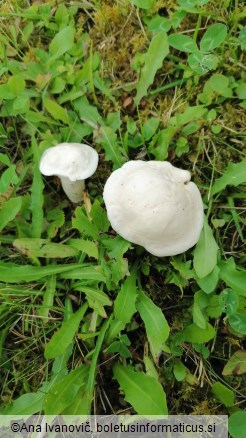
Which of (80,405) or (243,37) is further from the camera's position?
(243,37)

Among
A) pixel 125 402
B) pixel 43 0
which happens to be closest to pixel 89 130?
pixel 43 0

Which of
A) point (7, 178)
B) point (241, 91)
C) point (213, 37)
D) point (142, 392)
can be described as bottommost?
point (142, 392)

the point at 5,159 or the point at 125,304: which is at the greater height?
the point at 5,159

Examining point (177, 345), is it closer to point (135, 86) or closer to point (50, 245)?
point (50, 245)

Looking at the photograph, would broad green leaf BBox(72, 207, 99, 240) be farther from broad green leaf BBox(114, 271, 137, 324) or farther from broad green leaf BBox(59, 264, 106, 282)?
broad green leaf BBox(114, 271, 137, 324)

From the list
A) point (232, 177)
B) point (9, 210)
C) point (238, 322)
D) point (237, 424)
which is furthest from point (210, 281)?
point (9, 210)

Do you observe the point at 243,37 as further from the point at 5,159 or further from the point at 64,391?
the point at 64,391
